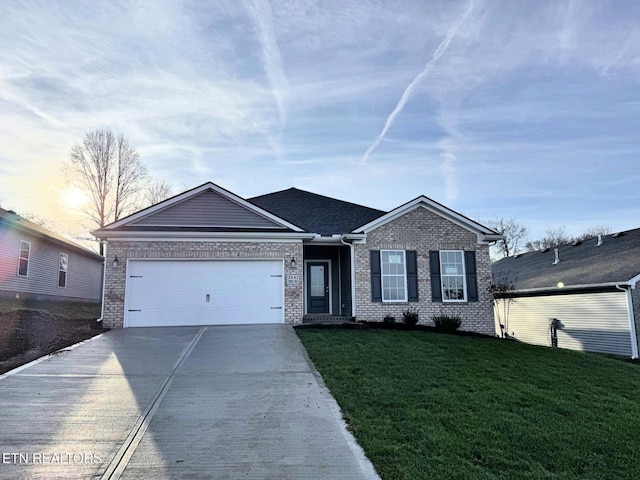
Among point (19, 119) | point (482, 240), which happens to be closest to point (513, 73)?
point (482, 240)

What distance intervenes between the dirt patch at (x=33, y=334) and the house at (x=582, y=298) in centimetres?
1619

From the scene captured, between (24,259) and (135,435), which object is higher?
(24,259)

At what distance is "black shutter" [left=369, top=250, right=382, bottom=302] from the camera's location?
563 inches

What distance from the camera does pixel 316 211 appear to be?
59.0ft

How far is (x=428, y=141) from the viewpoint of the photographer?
50.1 feet

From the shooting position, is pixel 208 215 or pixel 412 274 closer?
pixel 208 215

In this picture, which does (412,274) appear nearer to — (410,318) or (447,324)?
(410,318)

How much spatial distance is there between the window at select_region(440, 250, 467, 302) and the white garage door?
534 cm

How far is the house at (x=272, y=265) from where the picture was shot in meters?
13.3

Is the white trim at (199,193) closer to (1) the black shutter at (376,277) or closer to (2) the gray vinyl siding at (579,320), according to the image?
(1) the black shutter at (376,277)

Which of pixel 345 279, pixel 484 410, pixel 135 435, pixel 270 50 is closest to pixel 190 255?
pixel 345 279

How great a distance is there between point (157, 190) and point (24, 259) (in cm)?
A: 1560

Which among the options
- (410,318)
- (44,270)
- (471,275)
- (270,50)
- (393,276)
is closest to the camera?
(270,50)

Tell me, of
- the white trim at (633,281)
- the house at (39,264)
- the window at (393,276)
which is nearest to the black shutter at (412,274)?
the window at (393,276)
